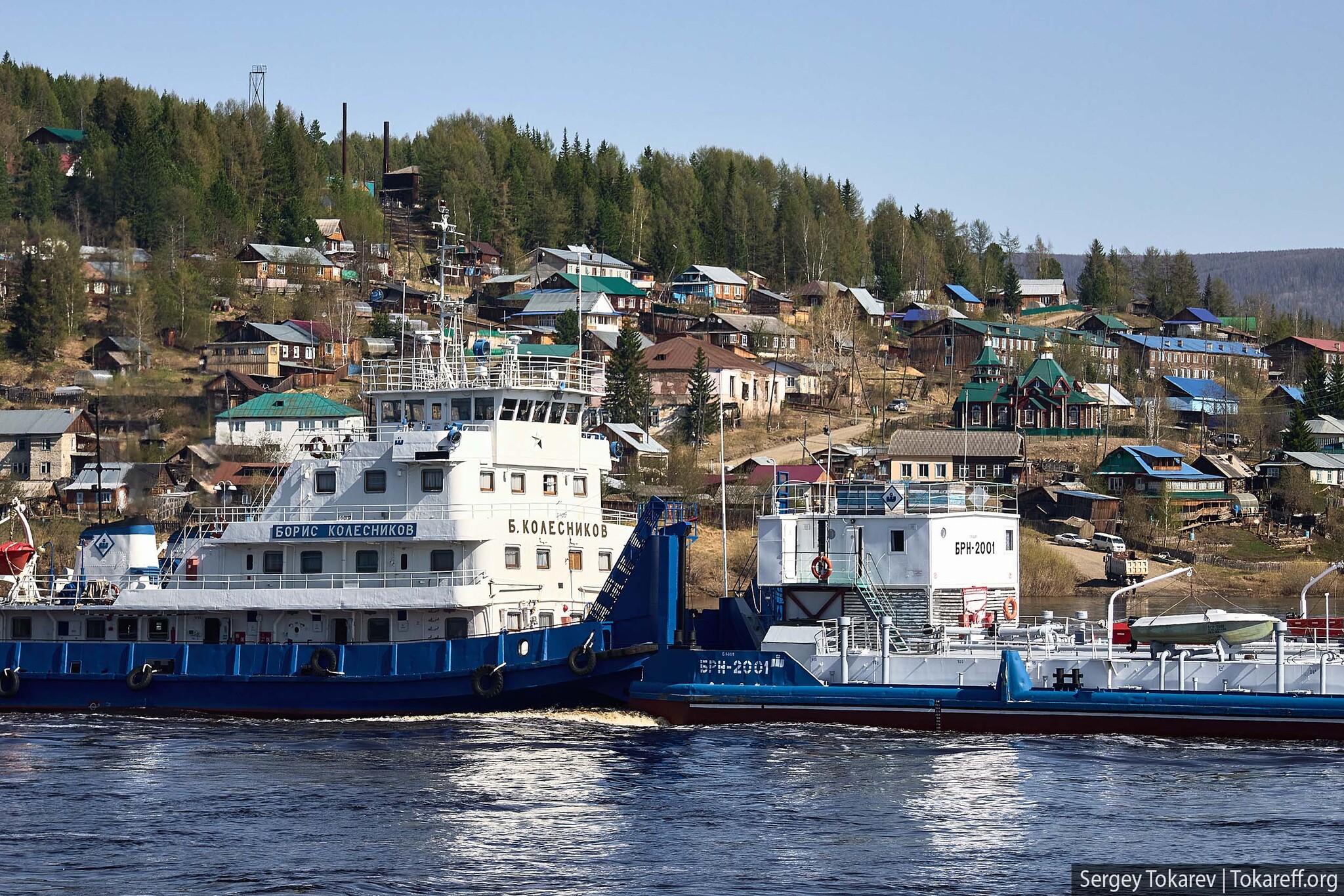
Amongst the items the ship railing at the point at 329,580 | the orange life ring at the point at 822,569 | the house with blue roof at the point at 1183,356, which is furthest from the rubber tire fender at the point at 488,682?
the house with blue roof at the point at 1183,356

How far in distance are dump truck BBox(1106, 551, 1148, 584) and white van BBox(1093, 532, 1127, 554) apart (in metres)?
2.15

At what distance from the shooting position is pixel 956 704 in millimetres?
29625

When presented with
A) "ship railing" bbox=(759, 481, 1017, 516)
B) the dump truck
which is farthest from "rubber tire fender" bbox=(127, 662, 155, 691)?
the dump truck

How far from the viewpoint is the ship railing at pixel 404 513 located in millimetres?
33719

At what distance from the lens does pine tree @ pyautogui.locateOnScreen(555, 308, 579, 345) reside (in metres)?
100

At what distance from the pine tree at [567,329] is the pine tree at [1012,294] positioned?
163 feet

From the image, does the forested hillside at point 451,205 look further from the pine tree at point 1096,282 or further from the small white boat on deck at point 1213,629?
the small white boat on deck at point 1213,629

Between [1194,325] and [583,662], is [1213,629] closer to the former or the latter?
[583,662]

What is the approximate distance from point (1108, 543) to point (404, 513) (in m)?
48.8

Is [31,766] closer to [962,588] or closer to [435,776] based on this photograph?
[435,776]

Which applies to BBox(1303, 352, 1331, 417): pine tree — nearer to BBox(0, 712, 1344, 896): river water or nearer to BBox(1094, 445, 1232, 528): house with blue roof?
BBox(1094, 445, 1232, 528): house with blue roof

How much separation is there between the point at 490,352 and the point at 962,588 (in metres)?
11.6

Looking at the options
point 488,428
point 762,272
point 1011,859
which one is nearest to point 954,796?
point 1011,859

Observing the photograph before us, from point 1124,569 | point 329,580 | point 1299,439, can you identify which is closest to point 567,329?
point 1124,569
